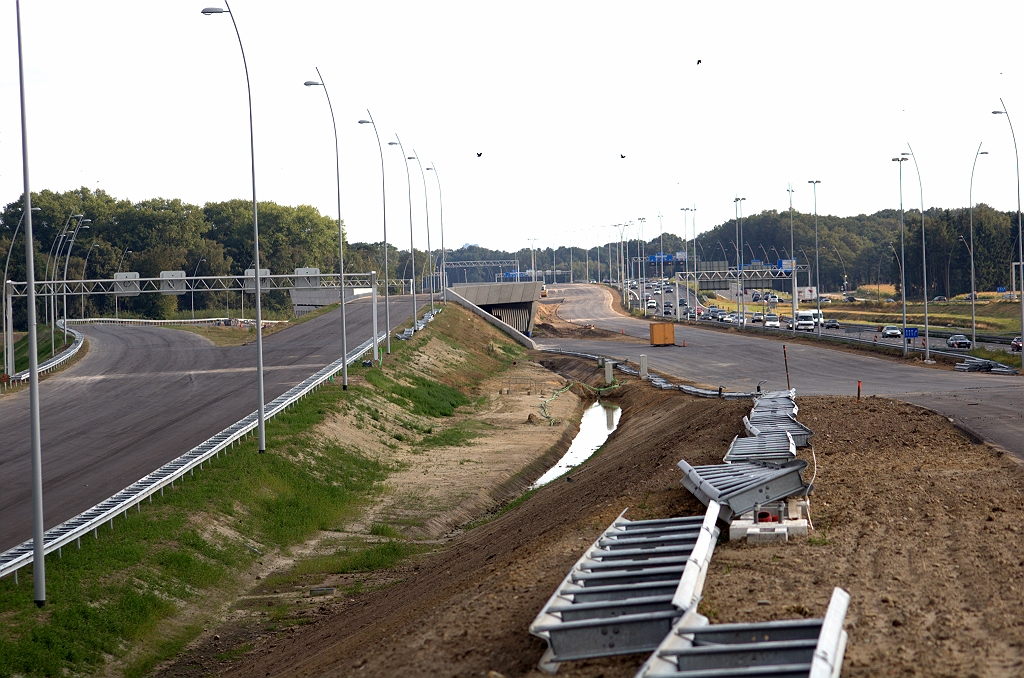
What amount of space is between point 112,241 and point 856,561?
13820 centimetres

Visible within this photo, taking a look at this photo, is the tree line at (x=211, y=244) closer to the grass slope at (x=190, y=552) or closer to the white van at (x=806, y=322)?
the white van at (x=806, y=322)

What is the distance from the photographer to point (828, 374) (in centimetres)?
5744

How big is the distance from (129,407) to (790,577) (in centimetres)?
3818

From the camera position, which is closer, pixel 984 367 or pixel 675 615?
pixel 675 615

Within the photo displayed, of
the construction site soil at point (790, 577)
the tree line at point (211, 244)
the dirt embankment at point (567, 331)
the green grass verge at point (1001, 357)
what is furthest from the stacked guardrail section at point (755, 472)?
the tree line at point (211, 244)

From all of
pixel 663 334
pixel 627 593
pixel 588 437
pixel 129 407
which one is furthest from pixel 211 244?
pixel 627 593

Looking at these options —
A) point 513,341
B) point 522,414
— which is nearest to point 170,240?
point 513,341

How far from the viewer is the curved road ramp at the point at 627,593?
10.6m

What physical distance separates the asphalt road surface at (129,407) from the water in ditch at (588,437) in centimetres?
1348

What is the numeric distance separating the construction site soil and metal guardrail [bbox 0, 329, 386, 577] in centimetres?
A: 410

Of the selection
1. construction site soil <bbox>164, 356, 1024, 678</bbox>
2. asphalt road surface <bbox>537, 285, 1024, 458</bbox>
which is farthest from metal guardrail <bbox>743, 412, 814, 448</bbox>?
asphalt road surface <bbox>537, 285, 1024, 458</bbox>

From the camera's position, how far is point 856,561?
1412cm

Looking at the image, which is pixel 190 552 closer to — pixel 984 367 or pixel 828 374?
pixel 828 374

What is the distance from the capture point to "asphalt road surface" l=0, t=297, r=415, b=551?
93.7 ft
